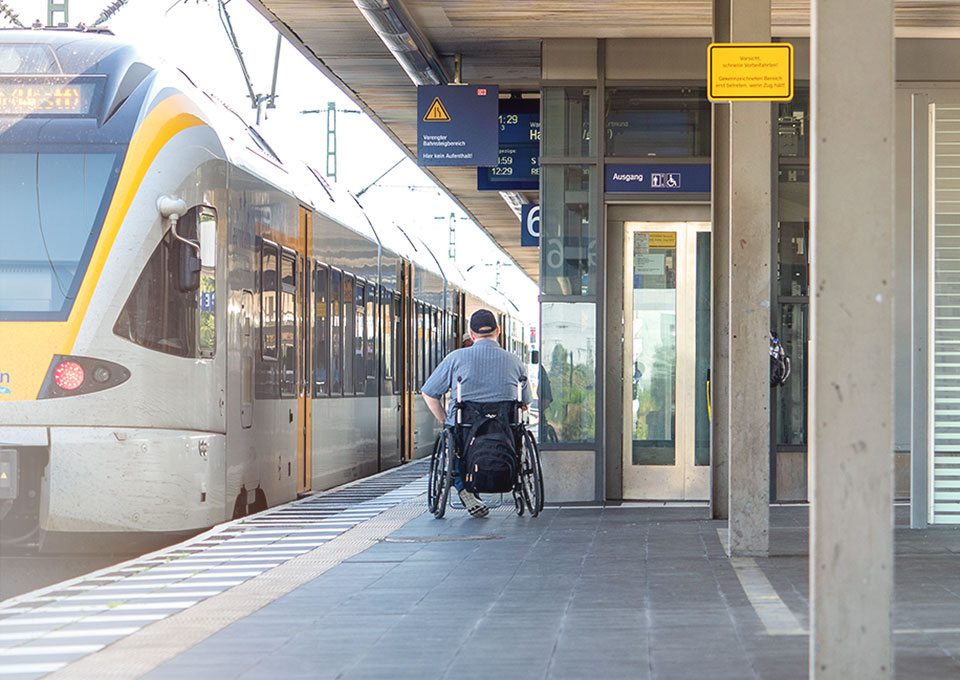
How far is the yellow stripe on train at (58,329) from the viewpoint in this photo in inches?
364

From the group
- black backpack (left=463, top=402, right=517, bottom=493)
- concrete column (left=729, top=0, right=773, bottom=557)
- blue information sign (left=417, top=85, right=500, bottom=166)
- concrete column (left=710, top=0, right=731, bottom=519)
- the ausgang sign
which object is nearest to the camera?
the ausgang sign

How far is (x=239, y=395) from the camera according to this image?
10859 mm

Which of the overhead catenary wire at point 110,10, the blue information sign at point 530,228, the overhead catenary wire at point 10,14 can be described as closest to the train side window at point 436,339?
the blue information sign at point 530,228

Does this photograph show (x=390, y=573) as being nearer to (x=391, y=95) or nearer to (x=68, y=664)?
(x=68, y=664)

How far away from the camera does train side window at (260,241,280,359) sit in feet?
38.8

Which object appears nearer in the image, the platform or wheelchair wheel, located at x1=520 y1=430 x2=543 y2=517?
the platform

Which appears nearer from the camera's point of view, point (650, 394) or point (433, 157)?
point (650, 394)

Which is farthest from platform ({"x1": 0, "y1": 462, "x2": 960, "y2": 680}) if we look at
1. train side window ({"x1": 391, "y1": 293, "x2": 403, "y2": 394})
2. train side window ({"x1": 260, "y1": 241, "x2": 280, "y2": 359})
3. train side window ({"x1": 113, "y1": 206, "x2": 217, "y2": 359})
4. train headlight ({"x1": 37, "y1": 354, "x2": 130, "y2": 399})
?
train side window ({"x1": 391, "y1": 293, "x2": 403, "y2": 394})

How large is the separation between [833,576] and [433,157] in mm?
10368

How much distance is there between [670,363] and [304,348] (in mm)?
3487

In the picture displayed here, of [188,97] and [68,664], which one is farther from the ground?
[188,97]

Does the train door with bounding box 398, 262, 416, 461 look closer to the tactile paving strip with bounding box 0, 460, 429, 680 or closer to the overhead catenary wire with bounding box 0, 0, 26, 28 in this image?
the tactile paving strip with bounding box 0, 460, 429, 680

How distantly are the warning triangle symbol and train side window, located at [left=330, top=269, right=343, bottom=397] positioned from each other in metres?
1.94

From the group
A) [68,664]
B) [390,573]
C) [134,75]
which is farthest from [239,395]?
[68,664]
